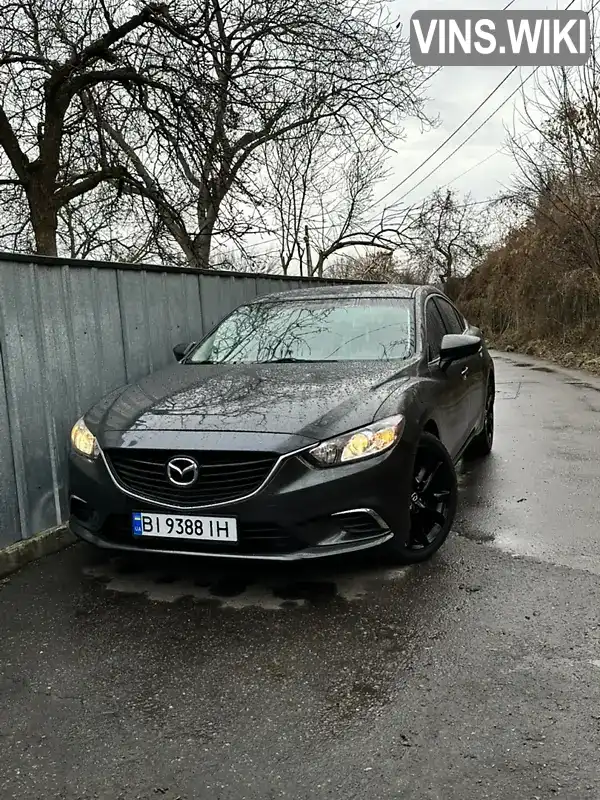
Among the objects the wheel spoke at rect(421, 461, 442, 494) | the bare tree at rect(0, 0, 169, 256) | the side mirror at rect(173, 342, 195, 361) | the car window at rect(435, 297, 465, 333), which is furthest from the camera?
the bare tree at rect(0, 0, 169, 256)

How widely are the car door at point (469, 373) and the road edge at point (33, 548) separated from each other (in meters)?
2.88

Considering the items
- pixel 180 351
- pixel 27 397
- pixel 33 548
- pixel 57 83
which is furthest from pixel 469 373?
pixel 57 83

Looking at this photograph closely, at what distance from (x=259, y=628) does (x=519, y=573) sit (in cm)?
147

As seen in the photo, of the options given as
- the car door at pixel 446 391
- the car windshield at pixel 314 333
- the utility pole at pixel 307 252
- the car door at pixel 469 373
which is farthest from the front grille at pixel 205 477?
the utility pole at pixel 307 252

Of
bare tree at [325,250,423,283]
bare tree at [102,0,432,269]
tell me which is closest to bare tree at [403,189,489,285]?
bare tree at [325,250,423,283]

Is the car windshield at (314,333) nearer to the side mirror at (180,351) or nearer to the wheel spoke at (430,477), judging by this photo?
the side mirror at (180,351)

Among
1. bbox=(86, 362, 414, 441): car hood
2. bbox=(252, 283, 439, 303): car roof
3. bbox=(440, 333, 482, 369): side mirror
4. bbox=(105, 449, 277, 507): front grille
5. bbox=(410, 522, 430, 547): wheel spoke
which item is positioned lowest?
bbox=(410, 522, 430, 547): wheel spoke

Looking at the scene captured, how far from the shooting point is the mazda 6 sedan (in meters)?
3.06

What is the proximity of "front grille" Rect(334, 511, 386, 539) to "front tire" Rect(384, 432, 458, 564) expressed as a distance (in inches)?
12.6

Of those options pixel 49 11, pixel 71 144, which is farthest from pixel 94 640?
pixel 71 144

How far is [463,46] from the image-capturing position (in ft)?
37.7

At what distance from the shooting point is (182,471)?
10.2 feet

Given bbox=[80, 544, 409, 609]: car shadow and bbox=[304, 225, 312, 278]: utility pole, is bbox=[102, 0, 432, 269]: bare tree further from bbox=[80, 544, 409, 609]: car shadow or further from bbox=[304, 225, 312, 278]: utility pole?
bbox=[304, 225, 312, 278]: utility pole

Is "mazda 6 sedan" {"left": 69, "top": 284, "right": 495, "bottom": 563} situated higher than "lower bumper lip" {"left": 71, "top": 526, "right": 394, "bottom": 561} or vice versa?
"mazda 6 sedan" {"left": 69, "top": 284, "right": 495, "bottom": 563}
